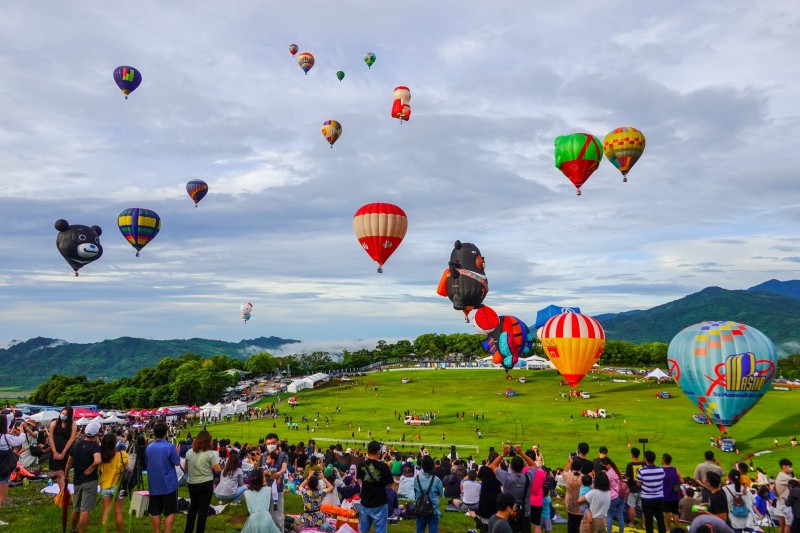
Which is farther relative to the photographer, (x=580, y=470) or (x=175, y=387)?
(x=175, y=387)

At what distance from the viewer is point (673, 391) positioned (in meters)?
76.8

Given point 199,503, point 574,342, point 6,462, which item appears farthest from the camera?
point 574,342

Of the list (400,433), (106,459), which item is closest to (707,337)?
(106,459)

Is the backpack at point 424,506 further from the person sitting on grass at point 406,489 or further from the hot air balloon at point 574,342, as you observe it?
the hot air balloon at point 574,342

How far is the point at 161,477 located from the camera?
920 centimetres

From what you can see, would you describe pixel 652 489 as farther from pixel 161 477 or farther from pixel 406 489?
pixel 161 477

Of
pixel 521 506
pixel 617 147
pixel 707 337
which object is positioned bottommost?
pixel 521 506

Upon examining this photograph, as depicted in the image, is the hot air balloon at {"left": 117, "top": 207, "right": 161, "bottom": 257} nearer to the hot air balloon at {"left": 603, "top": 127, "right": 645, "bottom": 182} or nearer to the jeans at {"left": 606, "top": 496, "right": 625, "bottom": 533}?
the hot air balloon at {"left": 603, "top": 127, "right": 645, "bottom": 182}

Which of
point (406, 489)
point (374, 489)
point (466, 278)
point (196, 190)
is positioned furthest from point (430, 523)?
point (196, 190)

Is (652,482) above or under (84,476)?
under

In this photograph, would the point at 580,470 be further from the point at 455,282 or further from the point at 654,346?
the point at 654,346

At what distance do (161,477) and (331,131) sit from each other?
193 ft

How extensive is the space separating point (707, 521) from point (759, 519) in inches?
377

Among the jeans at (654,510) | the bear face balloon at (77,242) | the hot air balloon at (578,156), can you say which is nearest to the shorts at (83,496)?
the jeans at (654,510)
